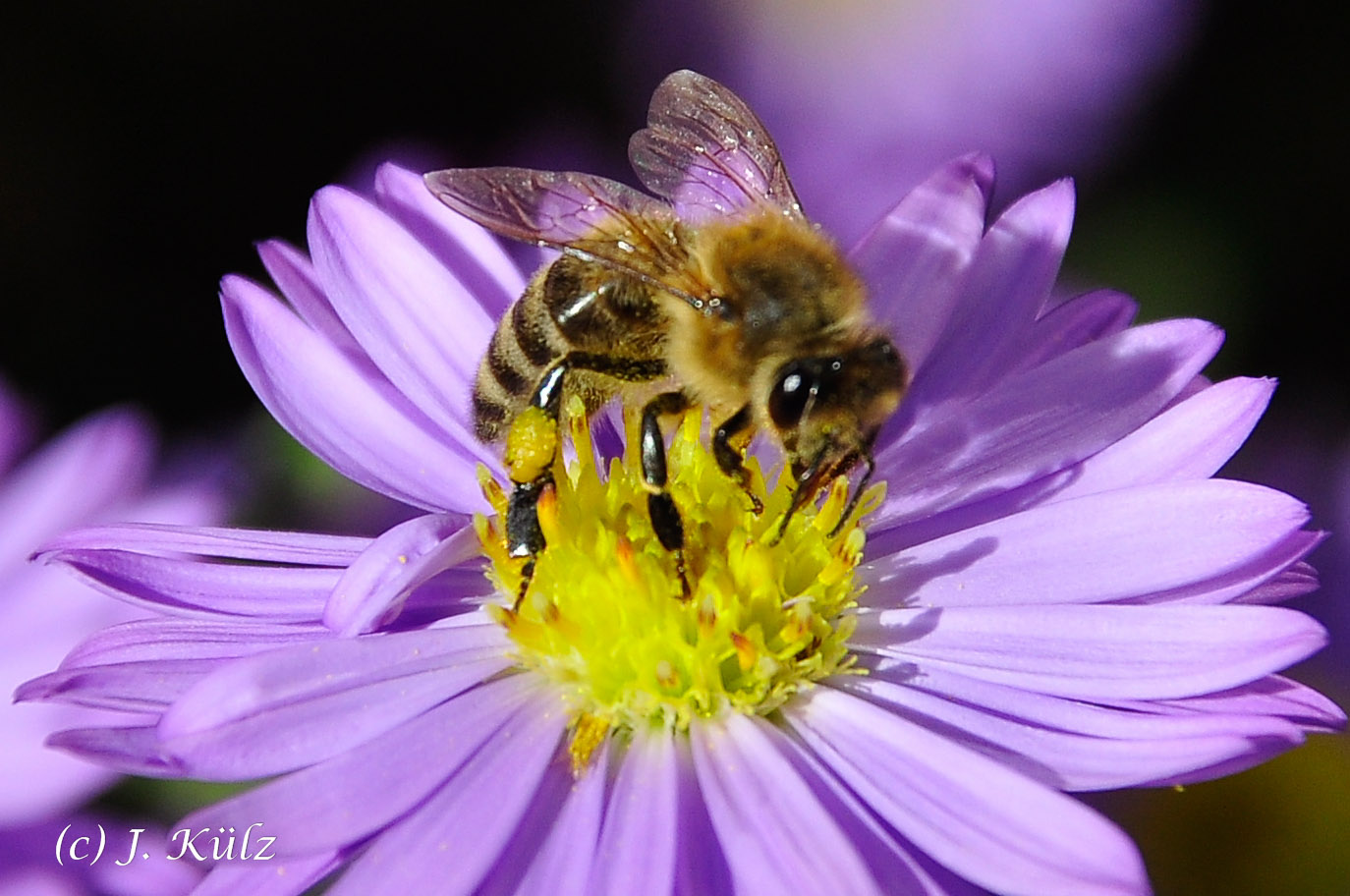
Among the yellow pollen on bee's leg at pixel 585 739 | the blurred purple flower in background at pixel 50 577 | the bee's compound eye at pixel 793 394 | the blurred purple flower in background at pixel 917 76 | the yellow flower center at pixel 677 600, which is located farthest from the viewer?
the blurred purple flower in background at pixel 917 76

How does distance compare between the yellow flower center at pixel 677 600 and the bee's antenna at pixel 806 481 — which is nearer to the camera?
the bee's antenna at pixel 806 481

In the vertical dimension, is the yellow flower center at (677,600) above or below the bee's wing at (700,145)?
below

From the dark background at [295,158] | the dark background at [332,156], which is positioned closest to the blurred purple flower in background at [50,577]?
the dark background at [332,156]

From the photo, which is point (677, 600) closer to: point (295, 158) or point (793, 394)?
point (793, 394)

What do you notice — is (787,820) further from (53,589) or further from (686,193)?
(53,589)

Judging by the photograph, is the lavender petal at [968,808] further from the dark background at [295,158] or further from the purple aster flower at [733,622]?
the dark background at [295,158]

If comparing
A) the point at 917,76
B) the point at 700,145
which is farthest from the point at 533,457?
the point at 917,76

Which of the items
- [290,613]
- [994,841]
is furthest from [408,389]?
[994,841]
